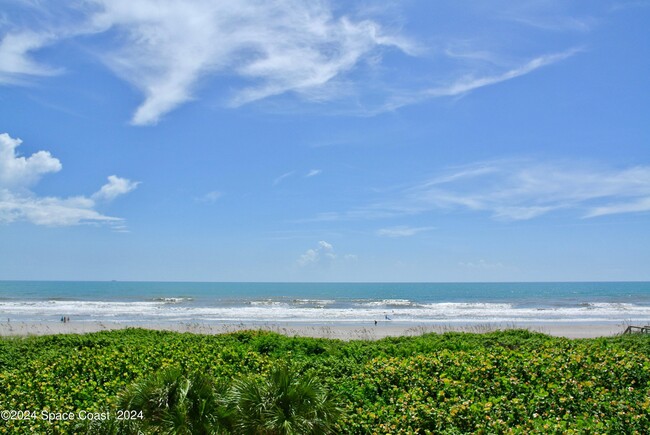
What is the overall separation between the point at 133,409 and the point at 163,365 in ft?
6.29

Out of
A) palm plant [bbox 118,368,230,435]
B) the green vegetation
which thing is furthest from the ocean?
palm plant [bbox 118,368,230,435]

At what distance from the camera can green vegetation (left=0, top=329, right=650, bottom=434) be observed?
6707mm

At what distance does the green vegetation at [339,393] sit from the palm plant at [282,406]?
1 centimetres

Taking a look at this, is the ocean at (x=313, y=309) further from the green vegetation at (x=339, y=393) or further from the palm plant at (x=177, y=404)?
the palm plant at (x=177, y=404)

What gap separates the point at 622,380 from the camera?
8.35 meters

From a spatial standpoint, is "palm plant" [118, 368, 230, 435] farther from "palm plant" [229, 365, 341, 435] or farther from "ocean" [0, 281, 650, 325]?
"ocean" [0, 281, 650, 325]

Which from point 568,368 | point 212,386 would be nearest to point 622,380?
point 568,368

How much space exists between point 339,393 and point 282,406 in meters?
1.35

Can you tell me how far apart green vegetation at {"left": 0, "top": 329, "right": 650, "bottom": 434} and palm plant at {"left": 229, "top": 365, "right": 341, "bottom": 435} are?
15 millimetres

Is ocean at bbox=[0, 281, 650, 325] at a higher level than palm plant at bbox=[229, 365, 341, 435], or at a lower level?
lower

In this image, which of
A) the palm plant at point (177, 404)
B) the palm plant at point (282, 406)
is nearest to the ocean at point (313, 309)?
the palm plant at point (177, 404)

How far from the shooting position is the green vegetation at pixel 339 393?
264 inches

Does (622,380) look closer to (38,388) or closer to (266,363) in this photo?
(266,363)

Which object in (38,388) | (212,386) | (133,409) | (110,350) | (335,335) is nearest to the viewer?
(133,409)
